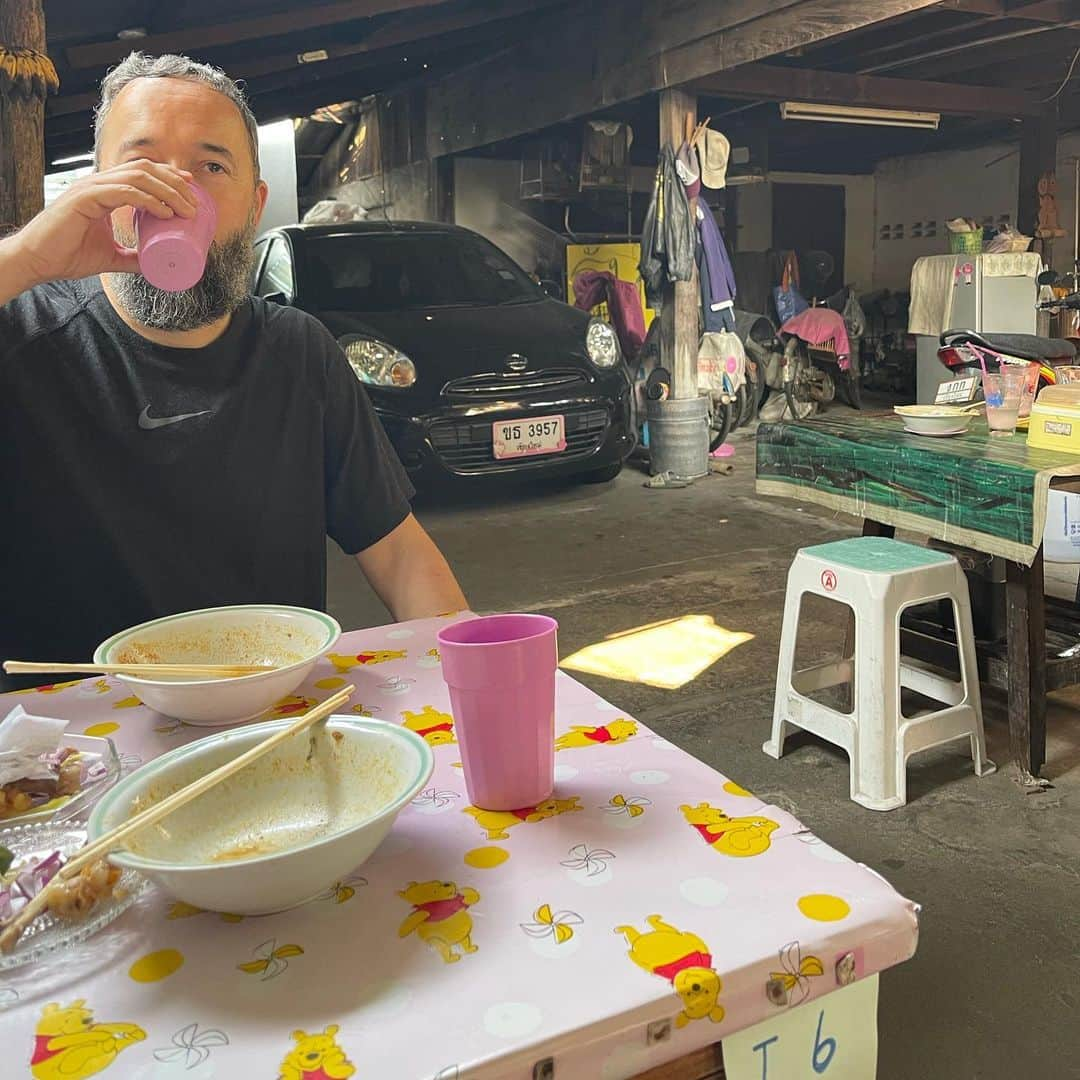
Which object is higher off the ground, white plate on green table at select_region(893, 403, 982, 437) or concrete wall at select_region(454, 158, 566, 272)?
concrete wall at select_region(454, 158, 566, 272)

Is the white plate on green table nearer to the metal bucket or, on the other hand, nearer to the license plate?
the license plate

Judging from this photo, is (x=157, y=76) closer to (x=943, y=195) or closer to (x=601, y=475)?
(x=601, y=475)

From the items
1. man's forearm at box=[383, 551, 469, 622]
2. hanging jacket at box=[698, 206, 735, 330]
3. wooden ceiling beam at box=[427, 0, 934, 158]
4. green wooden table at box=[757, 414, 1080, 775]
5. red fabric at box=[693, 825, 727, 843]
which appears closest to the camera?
red fabric at box=[693, 825, 727, 843]

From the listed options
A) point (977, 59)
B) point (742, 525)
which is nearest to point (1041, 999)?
point (742, 525)

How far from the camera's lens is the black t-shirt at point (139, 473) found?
4.61ft

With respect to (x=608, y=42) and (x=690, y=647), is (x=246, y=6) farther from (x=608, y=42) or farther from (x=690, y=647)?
(x=690, y=647)

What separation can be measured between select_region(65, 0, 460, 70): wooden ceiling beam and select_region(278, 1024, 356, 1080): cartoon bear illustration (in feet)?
18.6

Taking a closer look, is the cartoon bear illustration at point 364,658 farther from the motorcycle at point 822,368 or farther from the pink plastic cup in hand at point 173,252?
the motorcycle at point 822,368

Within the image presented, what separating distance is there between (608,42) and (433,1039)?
19.8 feet

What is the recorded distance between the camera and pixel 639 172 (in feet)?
34.2

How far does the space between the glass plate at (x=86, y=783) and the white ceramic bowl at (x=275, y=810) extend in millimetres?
102

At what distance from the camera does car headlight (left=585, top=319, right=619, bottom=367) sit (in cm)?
539

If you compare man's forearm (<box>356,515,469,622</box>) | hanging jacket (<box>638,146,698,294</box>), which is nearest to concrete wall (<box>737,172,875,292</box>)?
hanging jacket (<box>638,146,698,294</box>)

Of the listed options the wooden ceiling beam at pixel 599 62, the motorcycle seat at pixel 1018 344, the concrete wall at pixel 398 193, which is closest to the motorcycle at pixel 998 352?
the motorcycle seat at pixel 1018 344
